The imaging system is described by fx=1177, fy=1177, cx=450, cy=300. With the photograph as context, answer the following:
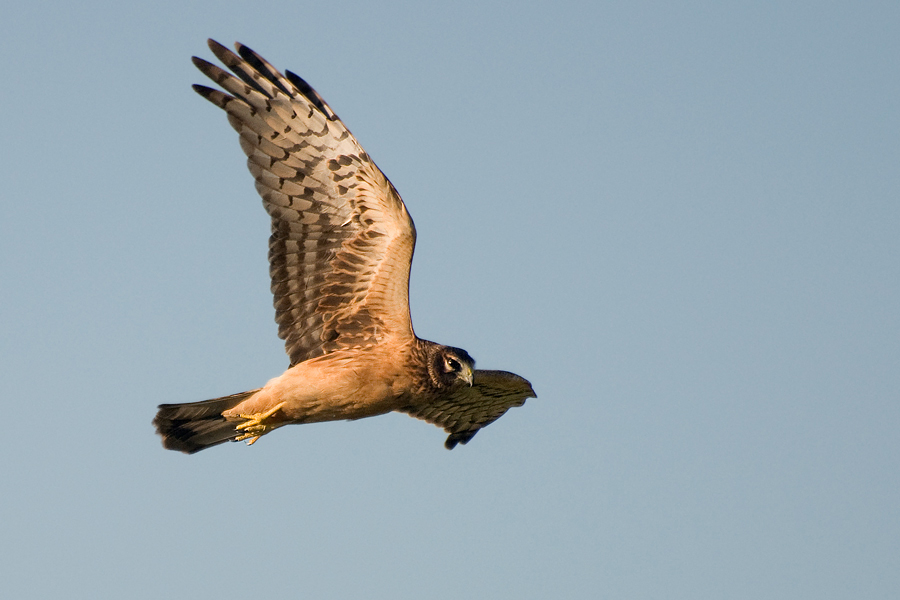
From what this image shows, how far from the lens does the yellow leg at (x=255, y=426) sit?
9.88m

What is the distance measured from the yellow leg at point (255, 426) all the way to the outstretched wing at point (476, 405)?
1906 mm

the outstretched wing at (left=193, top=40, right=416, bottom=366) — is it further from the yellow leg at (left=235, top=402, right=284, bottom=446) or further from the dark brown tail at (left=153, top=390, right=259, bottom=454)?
the dark brown tail at (left=153, top=390, right=259, bottom=454)

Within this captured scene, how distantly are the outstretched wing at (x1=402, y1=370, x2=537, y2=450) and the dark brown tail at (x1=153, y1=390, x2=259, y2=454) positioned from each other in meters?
1.93

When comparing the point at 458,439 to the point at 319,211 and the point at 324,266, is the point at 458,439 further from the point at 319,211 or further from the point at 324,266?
the point at 319,211

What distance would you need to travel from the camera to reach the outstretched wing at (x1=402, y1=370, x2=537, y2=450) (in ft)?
38.5

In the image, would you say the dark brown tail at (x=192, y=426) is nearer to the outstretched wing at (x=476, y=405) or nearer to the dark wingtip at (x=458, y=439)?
the outstretched wing at (x=476, y=405)

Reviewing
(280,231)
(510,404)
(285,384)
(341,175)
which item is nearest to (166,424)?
(285,384)

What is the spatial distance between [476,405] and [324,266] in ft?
9.50

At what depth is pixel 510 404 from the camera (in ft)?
40.8

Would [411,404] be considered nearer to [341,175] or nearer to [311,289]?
[311,289]

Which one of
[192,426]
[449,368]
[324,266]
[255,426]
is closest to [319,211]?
[324,266]

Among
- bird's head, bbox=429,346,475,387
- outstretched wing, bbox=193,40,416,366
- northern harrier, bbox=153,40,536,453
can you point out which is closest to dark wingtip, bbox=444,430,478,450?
northern harrier, bbox=153,40,536,453

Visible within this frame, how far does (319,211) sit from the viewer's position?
10.1 metres

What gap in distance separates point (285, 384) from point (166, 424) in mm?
1382
